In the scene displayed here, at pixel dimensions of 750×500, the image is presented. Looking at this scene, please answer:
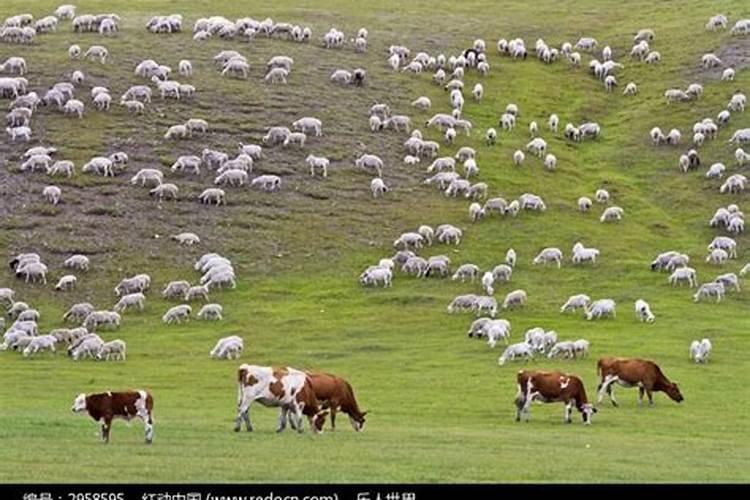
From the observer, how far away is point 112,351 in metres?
55.9

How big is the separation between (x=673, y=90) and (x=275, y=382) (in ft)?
246

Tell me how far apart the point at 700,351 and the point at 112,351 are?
20983mm

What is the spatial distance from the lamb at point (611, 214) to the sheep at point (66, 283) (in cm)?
2868

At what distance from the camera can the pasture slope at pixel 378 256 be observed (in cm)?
3256

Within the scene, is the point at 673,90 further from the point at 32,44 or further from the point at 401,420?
the point at 401,420

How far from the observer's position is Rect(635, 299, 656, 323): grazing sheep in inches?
2438

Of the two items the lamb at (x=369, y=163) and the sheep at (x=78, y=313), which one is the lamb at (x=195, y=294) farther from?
the lamb at (x=369, y=163)

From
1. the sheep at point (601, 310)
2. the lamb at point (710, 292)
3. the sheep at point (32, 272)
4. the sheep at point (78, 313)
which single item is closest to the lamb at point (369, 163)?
the sheep at point (32, 272)

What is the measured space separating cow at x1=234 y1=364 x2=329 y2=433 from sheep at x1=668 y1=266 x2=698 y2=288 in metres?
37.0

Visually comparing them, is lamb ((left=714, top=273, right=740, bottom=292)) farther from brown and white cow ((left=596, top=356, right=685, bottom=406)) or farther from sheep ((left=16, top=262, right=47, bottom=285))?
sheep ((left=16, top=262, right=47, bottom=285))

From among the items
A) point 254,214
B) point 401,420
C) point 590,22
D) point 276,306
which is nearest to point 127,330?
point 276,306

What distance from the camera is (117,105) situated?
Answer: 8981 centimetres

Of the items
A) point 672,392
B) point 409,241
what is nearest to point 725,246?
point 409,241

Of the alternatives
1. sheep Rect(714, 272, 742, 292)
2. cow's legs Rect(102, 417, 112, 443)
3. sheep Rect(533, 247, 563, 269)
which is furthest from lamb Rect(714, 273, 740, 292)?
cow's legs Rect(102, 417, 112, 443)
